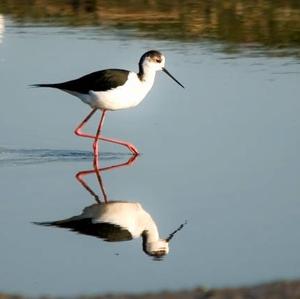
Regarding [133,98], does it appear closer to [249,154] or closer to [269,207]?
[249,154]

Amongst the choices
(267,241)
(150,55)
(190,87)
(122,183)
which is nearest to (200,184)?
(122,183)

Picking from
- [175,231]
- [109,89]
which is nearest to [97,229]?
[175,231]

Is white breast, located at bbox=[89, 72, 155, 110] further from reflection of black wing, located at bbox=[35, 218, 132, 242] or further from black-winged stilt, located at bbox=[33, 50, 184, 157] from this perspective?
reflection of black wing, located at bbox=[35, 218, 132, 242]

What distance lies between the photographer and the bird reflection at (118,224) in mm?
7611

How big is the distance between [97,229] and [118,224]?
0.18 metres

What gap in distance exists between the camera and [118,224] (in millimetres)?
8016

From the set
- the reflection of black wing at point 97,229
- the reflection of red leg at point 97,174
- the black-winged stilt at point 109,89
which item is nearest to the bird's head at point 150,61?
the black-winged stilt at point 109,89

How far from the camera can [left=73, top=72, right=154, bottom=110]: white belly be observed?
10648mm

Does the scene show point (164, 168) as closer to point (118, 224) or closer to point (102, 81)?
point (102, 81)

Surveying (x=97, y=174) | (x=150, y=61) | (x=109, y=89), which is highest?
(x=150, y=61)

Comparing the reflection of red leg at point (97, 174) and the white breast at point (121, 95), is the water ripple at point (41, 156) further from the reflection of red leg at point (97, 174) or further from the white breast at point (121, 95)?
the white breast at point (121, 95)

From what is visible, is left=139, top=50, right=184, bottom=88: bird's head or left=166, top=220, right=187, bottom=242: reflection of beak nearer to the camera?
left=166, top=220, right=187, bottom=242: reflection of beak

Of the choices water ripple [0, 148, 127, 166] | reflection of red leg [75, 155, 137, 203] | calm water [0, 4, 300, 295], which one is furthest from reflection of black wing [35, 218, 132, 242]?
water ripple [0, 148, 127, 166]

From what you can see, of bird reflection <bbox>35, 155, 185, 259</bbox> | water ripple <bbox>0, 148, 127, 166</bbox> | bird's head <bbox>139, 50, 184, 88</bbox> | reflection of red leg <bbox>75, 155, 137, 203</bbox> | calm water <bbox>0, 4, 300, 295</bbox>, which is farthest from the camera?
bird's head <bbox>139, 50, 184, 88</bbox>
